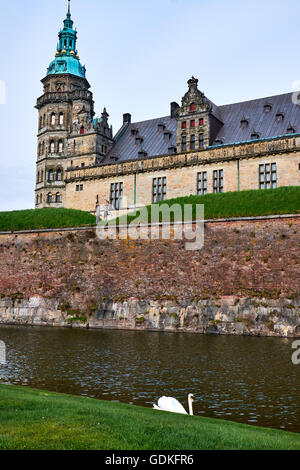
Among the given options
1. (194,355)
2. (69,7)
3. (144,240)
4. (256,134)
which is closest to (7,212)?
(144,240)

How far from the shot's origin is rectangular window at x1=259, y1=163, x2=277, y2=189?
40188 millimetres

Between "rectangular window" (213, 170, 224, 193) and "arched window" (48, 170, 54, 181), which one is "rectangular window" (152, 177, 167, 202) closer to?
"rectangular window" (213, 170, 224, 193)

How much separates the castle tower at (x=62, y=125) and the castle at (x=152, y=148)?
13 cm

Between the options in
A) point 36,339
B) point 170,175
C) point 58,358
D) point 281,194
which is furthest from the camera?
point 170,175

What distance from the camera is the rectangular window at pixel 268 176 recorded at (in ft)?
132

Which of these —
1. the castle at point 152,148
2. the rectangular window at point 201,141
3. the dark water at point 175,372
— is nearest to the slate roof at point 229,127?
the castle at point 152,148

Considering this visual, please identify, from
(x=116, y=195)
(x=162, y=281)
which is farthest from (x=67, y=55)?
(x=162, y=281)

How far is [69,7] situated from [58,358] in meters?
60.7

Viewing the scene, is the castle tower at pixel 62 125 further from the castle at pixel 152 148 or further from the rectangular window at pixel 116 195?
the rectangular window at pixel 116 195

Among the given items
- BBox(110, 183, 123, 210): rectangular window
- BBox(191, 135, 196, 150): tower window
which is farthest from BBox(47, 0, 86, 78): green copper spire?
BBox(191, 135, 196, 150): tower window

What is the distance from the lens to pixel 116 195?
48500 mm
